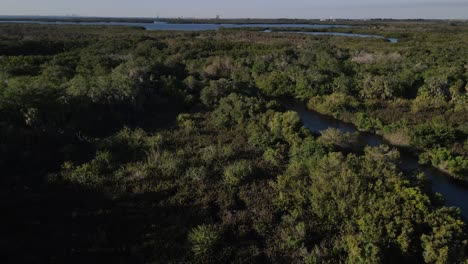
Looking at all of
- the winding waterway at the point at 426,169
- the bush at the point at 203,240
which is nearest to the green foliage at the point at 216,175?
the bush at the point at 203,240

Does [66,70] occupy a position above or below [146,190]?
above

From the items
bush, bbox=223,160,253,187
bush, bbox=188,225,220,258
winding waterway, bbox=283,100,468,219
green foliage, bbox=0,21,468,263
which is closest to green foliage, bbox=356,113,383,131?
green foliage, bbox=0,21,468,263

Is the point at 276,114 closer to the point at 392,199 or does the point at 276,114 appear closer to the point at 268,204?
the point at 268,204

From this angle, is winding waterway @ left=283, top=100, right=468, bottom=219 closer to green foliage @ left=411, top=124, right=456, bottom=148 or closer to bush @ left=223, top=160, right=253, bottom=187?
green foliage @ left=411, top=124, right=456, bottom=148

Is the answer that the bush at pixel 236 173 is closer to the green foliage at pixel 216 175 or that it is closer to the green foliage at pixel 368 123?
the green foliage at pixel 216 175

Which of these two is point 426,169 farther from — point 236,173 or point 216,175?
point 216,175

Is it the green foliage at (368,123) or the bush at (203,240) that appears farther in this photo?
the green foliage at (368,123)

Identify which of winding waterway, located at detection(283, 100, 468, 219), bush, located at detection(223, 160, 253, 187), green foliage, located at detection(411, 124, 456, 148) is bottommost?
winding waterway, located at detection(283, 100, 468, 219)

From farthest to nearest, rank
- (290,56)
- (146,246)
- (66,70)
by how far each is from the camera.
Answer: (290,56)
(66,70)
(146,246)

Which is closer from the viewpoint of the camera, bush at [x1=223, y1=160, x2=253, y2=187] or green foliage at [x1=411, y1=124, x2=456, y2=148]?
bush at [x1=223, y1=160, x2=253, y2=187]

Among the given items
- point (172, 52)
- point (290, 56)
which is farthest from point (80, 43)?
point (290, 56)

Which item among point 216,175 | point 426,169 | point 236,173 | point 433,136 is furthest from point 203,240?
point 433,136
